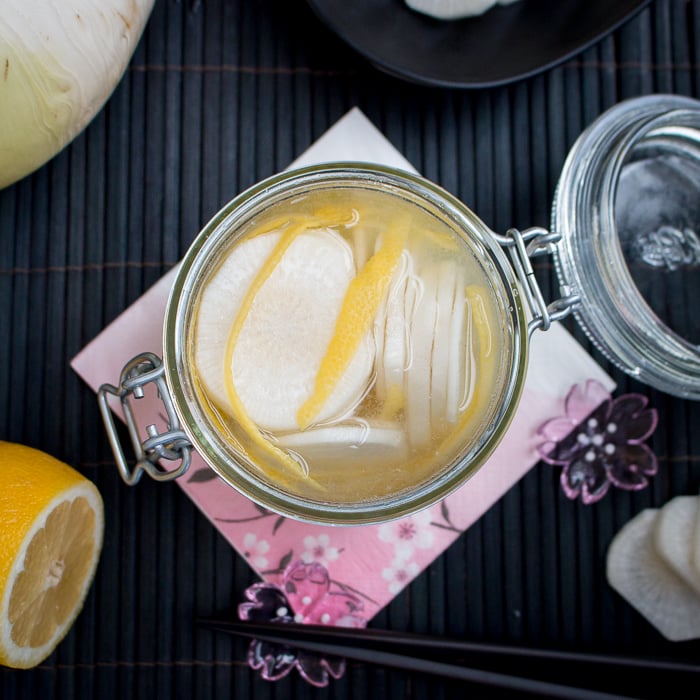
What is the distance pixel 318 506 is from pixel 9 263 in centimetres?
33

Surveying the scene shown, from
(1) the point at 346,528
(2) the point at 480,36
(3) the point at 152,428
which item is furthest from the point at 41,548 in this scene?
(2) the point at 480,36

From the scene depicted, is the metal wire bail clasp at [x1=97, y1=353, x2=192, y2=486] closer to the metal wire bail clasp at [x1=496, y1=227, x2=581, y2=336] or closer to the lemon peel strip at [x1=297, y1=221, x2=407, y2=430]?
the lemon peel strip at [x1=297, y1=221, x2=407, y2=430]

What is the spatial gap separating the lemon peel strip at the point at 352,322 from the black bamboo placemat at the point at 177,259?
18 cm

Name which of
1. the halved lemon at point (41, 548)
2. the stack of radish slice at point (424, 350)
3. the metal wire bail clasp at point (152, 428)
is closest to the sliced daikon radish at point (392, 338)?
the stack of radish slice at point (424, 350)

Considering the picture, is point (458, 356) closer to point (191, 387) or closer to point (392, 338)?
point (392, 338)

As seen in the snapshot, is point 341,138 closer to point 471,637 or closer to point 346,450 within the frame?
point 346,450

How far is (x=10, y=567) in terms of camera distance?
452 millimetres

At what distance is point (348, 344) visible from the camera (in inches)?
15.6

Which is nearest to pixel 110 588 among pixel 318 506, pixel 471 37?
pixel 318 506

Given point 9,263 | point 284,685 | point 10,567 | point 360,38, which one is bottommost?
point 284,685

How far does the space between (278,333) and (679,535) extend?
0.35m

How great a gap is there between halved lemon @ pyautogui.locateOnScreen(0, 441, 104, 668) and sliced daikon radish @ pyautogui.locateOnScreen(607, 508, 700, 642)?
1.30 ft

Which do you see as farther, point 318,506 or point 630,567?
point 630,567

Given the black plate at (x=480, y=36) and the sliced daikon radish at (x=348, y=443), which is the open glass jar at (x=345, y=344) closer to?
the sliced daikon radish at (x=348, y=443)
